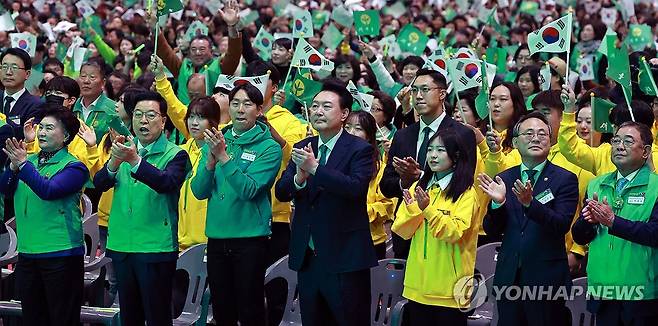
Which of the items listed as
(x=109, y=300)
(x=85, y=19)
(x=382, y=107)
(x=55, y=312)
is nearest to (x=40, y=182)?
(x=55, y=312)

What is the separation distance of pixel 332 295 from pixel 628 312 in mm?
1755

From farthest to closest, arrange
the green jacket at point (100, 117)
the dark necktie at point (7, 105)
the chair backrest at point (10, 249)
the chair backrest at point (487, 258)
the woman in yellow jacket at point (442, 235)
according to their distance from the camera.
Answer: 1. the dark necktie at point (7, 105)
2. the green jacket at point (100, 117)
3. the chair backrest at point (10, 249)
4. the chair backrest at point (487, 258)
5. the woman in yellow jacket at point (442, 235)

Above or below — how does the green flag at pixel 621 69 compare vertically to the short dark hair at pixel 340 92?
above

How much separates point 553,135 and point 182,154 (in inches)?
99.0

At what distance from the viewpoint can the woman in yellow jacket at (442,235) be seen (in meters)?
7.60

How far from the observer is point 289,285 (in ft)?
28.4

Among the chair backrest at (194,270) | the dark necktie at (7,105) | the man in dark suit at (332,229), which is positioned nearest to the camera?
the man in dark suit at (332,229)

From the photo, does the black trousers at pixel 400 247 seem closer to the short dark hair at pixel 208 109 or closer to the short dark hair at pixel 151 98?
the short dark hair at pixel 208 109

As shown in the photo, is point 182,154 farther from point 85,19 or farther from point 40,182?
point 85,19

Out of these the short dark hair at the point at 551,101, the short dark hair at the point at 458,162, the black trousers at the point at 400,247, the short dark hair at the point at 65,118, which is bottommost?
the black trousers at the point at 400,247

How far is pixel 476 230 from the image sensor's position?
304 inches

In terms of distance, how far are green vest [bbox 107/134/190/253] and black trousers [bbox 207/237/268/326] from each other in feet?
1.02

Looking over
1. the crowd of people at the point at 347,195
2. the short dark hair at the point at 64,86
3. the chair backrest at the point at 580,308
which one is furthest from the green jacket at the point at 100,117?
the chair backrest at the point at 580,308

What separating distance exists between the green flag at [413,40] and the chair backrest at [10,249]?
5.87 m
